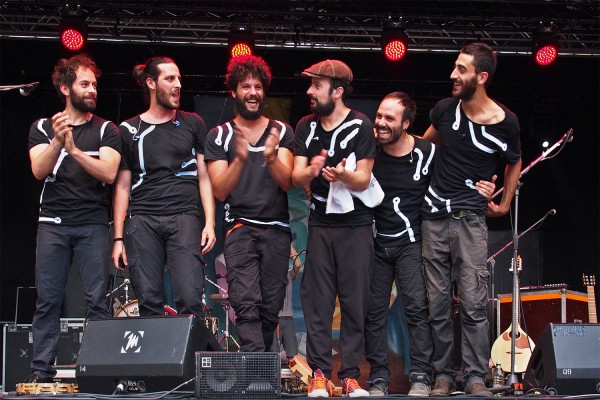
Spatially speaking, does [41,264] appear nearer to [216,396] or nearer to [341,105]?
[216,396]

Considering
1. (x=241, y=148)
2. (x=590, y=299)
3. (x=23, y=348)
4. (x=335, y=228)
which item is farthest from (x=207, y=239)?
(x=23, y=348)


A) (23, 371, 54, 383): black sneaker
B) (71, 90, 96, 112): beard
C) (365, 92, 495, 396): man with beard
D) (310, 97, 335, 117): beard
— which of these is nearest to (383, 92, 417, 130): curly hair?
(365, 92, 495, 396): man with beard

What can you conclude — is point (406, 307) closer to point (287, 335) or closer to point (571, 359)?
point (571, 359)

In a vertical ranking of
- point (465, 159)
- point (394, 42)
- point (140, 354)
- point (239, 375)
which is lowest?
point (239, 375)

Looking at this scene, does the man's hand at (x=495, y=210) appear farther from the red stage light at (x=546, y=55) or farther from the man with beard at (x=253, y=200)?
the red stage light at (x=546, y=55)

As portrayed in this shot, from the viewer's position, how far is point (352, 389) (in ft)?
17.4

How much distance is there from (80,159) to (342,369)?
2.11 metres

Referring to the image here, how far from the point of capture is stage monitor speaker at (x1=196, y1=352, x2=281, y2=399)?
477cm

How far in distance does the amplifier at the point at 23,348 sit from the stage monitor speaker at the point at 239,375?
4.69 meters

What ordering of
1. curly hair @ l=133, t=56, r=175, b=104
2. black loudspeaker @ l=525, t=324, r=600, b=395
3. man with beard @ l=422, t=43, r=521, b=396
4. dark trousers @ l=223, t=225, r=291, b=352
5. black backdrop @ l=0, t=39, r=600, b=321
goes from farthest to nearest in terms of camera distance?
black backdrop @ l=0, t=39, r=600, b=321
curly hair @ l=133, t=56, r=175, b=104
man with beard @ l=422, t=43, r=521, b=396
dark trousers @ l=223, t=225, r=291, b=352
black loudspeaker @ l=525, t=324, r=600, b=395

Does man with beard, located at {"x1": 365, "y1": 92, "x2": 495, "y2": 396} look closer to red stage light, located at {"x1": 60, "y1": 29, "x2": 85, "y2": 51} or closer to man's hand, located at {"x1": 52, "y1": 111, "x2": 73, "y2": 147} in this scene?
man's hand, located at {"x1": 52, "y1": 111, "x2": 73, "y2": 147}

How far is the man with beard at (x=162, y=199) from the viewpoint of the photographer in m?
5.55

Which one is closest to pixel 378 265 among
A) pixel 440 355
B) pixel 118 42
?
pixel 440 355

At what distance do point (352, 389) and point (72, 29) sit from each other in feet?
18.7
